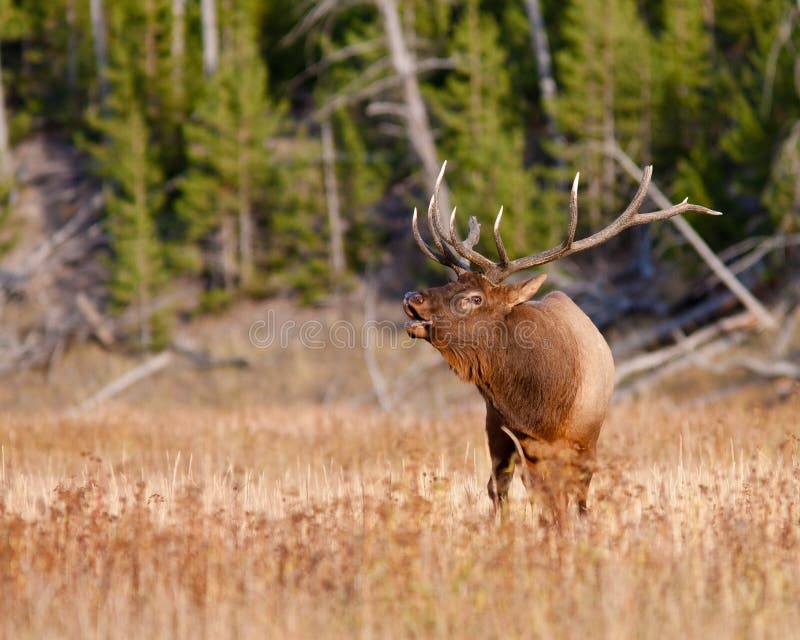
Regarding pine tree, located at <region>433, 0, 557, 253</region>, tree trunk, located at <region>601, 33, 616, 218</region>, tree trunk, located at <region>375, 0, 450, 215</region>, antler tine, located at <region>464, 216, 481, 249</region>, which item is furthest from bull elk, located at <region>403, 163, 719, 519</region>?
tree trunk, located at <region>601, 33, 616, 218</region>

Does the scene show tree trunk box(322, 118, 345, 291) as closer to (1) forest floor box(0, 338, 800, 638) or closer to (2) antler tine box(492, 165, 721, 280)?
(1) forest floor box(0, 338, 800, 638)

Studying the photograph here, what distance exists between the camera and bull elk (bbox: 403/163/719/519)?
6.70 metres

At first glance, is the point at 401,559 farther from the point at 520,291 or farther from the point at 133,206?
the point at 133,206

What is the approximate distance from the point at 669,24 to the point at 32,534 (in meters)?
18.7

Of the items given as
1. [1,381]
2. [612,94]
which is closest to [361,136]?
[612,94]

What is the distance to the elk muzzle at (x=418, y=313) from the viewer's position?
6.71 meters

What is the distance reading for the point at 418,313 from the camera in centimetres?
675

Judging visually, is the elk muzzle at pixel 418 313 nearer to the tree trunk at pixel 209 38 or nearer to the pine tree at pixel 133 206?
the pine tree at pixel 133 206

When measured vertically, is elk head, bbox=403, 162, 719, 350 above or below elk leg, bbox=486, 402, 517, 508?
above

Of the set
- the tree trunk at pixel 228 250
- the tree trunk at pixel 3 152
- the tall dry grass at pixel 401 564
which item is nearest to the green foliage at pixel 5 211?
the tree trunk at pixel 3 152

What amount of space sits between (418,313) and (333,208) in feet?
59.6

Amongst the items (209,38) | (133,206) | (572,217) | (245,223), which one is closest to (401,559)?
(572,217)

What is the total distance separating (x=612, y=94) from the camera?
69.6 ft

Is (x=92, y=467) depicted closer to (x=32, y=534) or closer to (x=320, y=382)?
(x=32, y=534)
